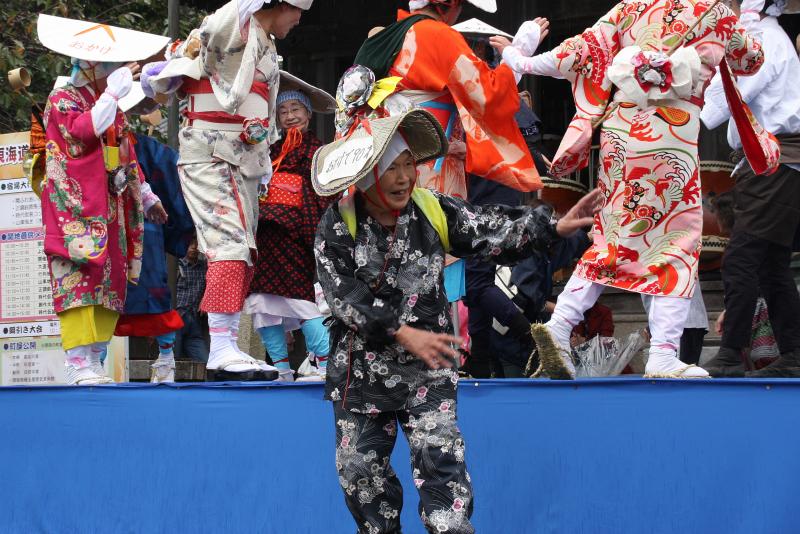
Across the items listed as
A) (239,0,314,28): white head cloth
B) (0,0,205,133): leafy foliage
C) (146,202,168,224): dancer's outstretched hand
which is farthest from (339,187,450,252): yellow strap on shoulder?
(0,0,205,133): leafy foliage

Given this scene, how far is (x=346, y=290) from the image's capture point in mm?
3727

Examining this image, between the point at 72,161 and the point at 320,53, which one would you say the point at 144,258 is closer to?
the point at 72,161

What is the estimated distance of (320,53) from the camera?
1012 cm

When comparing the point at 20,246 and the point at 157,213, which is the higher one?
the point at 157,213

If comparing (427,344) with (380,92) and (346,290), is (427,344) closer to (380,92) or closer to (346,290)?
(346,290)

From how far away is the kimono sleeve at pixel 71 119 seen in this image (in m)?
5.76

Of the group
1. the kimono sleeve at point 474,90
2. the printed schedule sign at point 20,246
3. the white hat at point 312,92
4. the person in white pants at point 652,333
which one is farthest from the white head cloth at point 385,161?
the printed schedule sign at point 20,246

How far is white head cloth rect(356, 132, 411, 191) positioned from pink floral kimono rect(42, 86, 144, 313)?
2374 mm

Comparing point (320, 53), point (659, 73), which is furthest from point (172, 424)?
point (320, 53)

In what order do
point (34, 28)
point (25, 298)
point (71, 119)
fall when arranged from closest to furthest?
point (71, 119), point (25, 298), point (34, 28)

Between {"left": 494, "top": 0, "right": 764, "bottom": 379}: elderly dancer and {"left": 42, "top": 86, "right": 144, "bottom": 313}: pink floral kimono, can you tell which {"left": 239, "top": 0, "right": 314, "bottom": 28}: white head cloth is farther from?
{"left": 494, "top": 0, "right": 764, "bottom": 379}: elderly dancer

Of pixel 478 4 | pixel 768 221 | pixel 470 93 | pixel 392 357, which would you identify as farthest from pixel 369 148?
pixel 768 221

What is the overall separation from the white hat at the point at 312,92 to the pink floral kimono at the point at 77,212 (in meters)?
1.03

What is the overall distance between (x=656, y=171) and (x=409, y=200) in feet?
4.64
